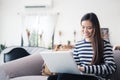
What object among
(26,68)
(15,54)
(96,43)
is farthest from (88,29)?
(15,54)

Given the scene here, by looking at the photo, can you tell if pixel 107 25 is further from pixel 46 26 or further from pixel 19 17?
pixel 19 17

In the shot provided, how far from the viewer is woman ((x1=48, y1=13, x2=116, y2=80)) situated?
163cm

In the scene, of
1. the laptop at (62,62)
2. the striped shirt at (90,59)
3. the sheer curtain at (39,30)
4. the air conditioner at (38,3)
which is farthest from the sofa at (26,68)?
the air conditioner at (38,3)

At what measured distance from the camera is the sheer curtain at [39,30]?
4.41 m

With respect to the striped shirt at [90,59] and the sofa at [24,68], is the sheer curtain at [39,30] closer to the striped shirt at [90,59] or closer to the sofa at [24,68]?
the sofa at [24,68]

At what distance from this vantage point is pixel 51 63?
1.67m

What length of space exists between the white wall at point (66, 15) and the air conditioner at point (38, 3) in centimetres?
8

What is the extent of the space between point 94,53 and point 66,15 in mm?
2712

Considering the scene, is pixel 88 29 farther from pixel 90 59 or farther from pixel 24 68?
pixel 24 68

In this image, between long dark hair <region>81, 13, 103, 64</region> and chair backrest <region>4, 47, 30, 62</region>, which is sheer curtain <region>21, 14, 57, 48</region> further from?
long dark hair <region>81, 13, 103, 64</region>

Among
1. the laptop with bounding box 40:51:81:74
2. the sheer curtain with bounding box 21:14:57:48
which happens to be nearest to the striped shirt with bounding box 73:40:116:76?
the laptop with bounding box 40:51:81:74

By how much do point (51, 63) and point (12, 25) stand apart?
3.12 m

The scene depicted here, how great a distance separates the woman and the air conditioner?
8.66 ft

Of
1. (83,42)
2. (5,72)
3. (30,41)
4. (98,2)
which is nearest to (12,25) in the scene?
(30,41)
